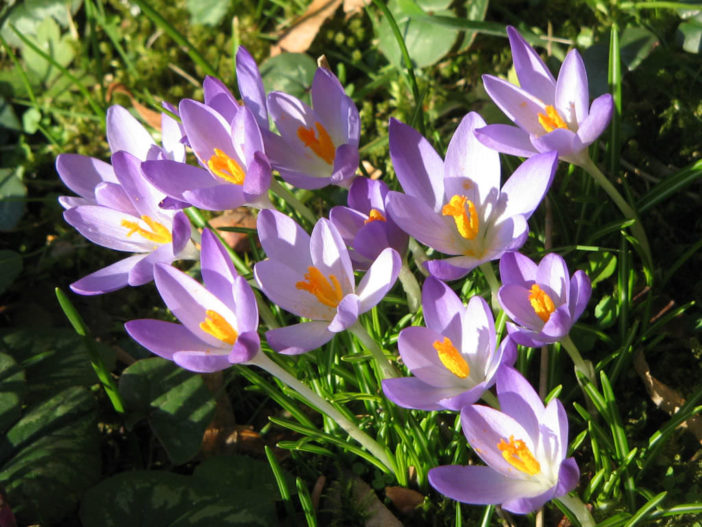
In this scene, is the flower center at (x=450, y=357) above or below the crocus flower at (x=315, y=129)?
below

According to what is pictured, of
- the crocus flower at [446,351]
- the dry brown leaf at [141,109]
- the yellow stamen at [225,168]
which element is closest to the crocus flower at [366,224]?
the crocus flower at [446,351]

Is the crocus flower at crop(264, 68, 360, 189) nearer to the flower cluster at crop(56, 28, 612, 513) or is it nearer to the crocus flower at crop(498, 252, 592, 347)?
the flower cluster at crop(56, 28, 612, 513)

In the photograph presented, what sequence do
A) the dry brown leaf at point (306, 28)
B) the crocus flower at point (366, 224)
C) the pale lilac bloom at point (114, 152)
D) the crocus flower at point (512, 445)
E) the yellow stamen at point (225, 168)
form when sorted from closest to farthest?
the crocus flower at point (512, 445) < the crocus flower at point (366, 224) < the yellow stamen at point (225, 168) < the pale lilac bloom at point (114, 152) < the dry brown leaf at point (306, 28)

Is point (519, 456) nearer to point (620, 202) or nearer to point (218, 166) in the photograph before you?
point (620, 202)

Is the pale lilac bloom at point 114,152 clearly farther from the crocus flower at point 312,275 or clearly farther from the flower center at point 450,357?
the flower center at point 450,357

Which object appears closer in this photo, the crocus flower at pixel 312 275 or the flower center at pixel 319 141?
the crocus flower at pixel 312 275

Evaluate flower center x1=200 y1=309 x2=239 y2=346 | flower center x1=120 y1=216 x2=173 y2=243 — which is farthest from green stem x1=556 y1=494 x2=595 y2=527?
flower center x1=120 y1=216 x2=173 y2=243

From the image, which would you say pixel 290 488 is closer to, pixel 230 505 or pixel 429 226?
pixel 230 505
